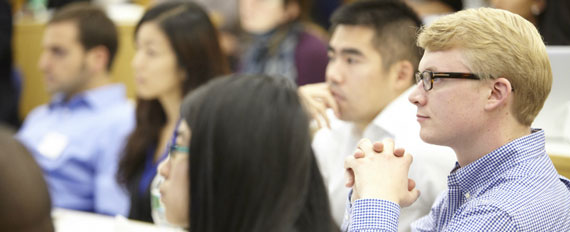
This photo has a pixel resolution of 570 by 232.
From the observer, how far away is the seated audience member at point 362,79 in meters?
1.92

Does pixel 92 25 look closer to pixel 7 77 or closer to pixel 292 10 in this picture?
pixel 7 77

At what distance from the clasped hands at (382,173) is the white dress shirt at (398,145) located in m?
0.07

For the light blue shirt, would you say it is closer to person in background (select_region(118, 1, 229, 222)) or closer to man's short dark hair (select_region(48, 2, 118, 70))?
person in background (select_region(118, 1, 229, 222))

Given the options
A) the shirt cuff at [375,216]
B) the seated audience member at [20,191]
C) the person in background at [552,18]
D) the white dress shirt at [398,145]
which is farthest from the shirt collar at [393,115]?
the seated audience member at [20,191]

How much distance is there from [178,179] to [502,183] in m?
0.56

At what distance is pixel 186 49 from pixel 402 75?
93cm

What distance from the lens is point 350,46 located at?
199 cm


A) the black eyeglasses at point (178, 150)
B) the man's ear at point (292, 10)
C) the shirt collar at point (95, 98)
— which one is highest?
the black eyeglasses at point (178, 150)

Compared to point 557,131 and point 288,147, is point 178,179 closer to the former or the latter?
point 288,147

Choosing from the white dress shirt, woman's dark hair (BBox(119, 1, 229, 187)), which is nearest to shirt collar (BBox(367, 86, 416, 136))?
the white dress shirt

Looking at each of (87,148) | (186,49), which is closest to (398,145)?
(186,49)

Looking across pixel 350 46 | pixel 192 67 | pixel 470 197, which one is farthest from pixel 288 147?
pixel 192 67

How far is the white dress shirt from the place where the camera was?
160 cm

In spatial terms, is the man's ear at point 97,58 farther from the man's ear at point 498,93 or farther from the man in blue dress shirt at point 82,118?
the man's ear at point 498,93
